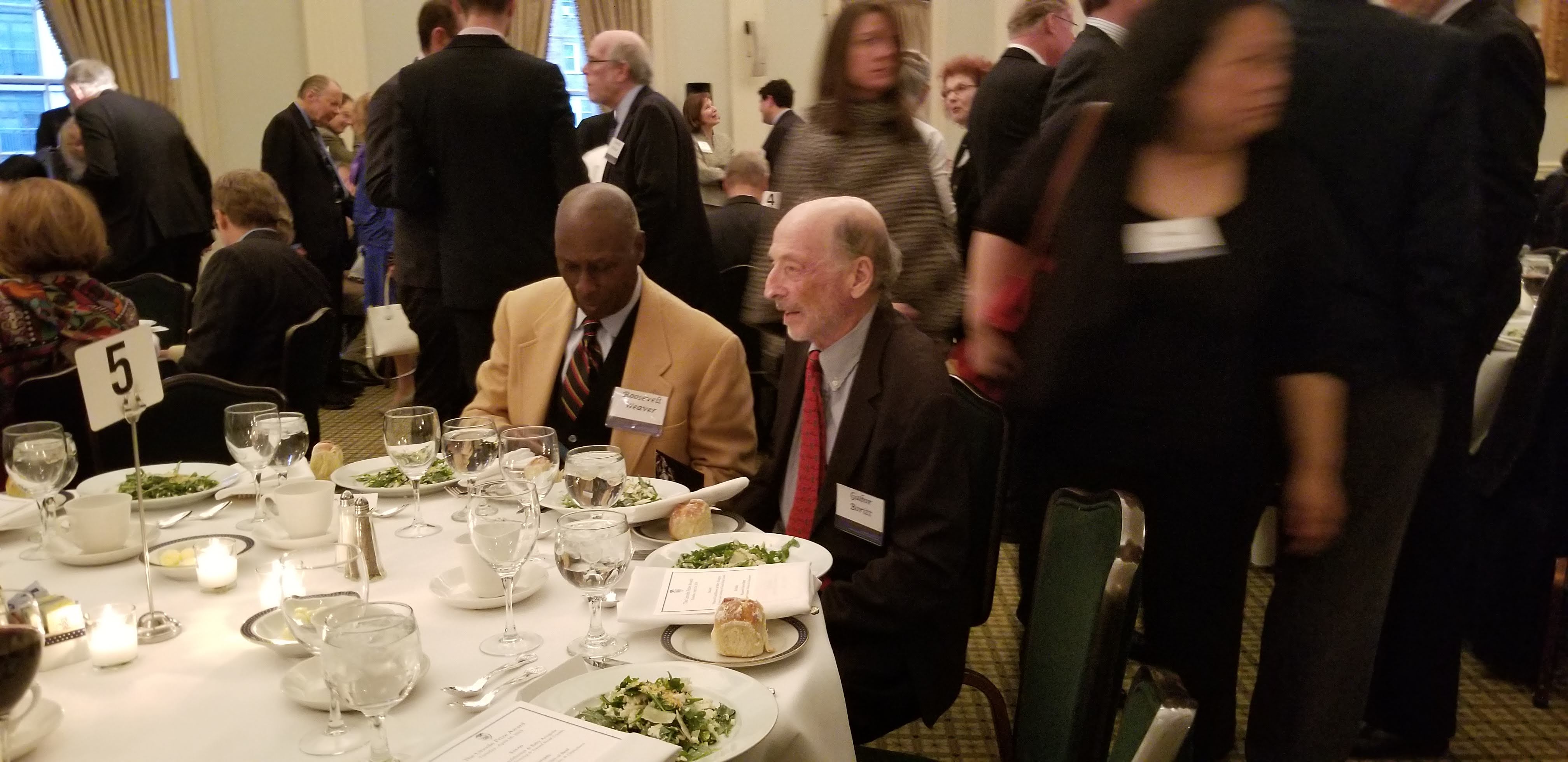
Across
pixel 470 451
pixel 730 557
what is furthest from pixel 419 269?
pixel 730 557

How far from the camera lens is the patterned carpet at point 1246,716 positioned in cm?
275

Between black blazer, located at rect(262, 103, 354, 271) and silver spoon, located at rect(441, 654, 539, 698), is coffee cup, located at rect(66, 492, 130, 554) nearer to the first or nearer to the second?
silver spoon, located at rect(441, 654, 539, 698)

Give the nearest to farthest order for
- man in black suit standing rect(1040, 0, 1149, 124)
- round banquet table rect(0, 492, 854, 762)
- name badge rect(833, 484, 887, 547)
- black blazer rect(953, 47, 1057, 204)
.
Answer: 1. round banquet table rect(0, 492, 854, 762)
2. name badge rect(833, 484, 887, 547)
3. man in black suit standing rect(1040, 0, 1149, 124)
4. black blazer rect(953, 47, 1057, 204)

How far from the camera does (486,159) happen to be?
3.67 m

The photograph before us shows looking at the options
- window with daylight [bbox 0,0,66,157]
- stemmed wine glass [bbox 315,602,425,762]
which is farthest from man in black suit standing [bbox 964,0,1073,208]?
window with daylight [bbox 0,0,66,157]

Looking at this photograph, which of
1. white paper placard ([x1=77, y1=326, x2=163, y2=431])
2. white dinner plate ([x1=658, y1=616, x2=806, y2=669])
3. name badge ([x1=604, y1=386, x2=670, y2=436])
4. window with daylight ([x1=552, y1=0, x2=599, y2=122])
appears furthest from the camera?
window with daylight ([x1=552, y1=0, x2=599, y2=122])

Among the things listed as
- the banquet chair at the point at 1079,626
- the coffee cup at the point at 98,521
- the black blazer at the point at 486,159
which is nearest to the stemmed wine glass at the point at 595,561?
the banquet chair at the point at 1079,626

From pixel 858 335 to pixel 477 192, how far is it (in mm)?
1962

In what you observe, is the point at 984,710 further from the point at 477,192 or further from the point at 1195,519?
the point at 477,192

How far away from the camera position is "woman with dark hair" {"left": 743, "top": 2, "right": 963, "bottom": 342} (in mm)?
2760

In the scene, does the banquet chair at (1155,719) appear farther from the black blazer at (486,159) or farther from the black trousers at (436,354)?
the black trousers at (436,354)

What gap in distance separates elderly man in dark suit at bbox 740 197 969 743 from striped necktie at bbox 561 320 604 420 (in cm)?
52

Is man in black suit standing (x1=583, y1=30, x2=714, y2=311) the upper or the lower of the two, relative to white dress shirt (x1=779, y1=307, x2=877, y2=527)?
upper

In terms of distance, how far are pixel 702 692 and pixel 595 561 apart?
0.77ft
